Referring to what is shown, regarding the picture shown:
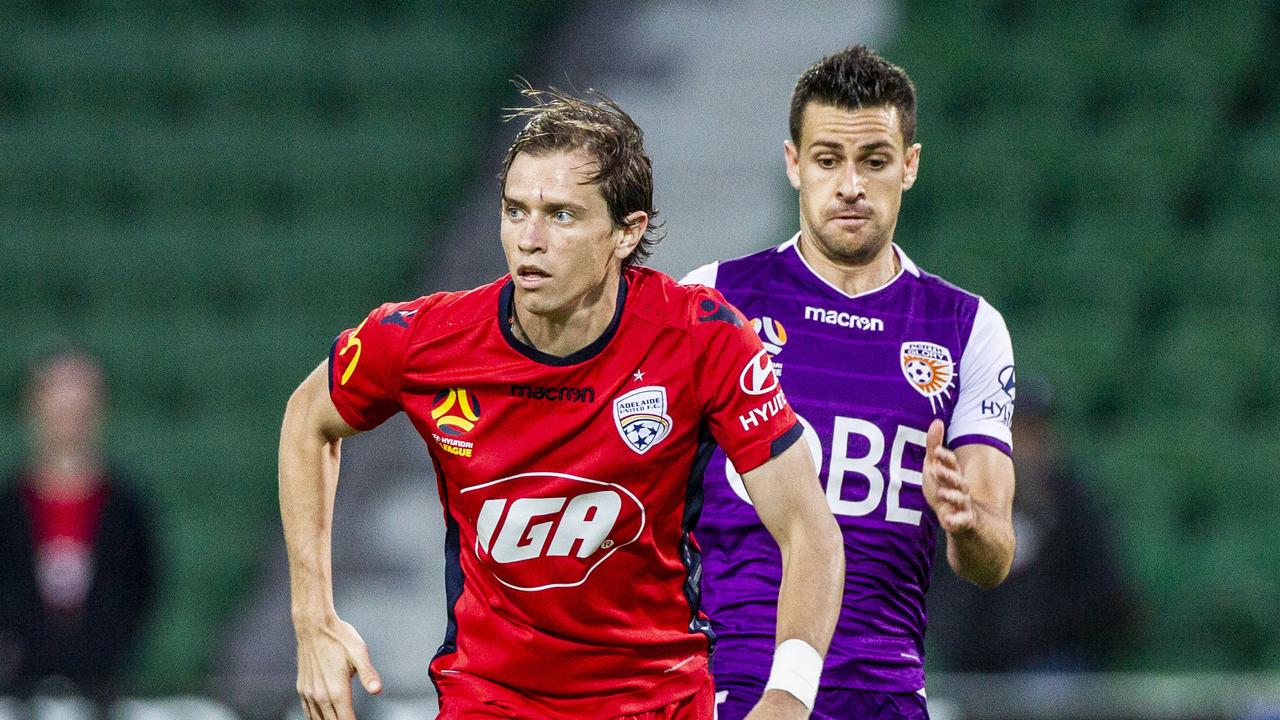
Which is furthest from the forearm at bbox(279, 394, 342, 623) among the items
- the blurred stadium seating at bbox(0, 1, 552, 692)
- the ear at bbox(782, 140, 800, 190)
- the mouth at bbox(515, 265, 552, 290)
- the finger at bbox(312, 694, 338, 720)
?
the blurred stadium seating at bbox(0, 1, 552, 692)

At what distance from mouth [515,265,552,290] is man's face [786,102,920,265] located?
90 cm

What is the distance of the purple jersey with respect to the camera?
400cm

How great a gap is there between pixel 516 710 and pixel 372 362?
727 mm

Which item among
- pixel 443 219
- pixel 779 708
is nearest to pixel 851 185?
pixel 779 708

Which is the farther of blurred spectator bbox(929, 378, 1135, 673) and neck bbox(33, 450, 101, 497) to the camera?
neck bbox(33, 450, 101, 497)

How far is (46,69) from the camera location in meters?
9.41

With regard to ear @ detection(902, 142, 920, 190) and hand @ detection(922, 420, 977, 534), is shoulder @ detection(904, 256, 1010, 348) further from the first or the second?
hand @ detection(922, 420, 977, 534)

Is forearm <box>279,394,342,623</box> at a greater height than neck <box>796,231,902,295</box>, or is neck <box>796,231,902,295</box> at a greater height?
neck <box>796,231,902,295</box>

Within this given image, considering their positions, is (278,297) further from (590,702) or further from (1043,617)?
(590,702)

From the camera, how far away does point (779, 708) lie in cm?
327

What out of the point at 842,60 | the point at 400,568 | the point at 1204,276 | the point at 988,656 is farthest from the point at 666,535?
the point at 1204,276

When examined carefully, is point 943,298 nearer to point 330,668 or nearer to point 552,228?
point 552,228

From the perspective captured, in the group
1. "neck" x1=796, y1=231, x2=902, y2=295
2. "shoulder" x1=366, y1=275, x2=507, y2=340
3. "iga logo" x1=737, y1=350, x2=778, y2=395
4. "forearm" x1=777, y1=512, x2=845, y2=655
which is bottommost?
→ "forearm" x1=777, y1=512, x2=845, y2=655

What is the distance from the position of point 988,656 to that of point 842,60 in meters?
2.85
